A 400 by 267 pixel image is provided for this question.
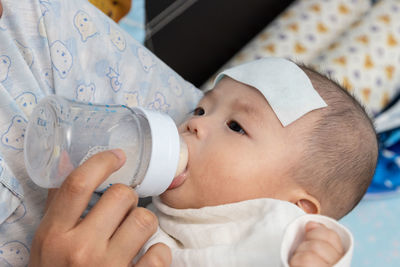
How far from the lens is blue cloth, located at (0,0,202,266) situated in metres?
0.82

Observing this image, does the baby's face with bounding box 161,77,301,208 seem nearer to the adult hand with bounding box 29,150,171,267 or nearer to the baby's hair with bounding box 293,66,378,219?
the baby's hair with bounding box 293,66,378,219

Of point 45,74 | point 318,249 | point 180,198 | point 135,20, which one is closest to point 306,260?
point 318,249

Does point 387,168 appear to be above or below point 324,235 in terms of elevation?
below

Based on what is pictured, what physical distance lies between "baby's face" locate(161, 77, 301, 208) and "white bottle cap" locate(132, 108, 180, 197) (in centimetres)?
8

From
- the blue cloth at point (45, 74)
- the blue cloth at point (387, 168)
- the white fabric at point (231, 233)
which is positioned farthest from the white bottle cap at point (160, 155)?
the blue cloth at point (387, 168)

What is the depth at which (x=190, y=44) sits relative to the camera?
2086 millimetres

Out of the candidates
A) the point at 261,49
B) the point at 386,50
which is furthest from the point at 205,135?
the point at 386,50

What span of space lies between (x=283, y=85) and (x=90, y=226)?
1.71ft

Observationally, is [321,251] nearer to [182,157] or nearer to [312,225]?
[312,225]

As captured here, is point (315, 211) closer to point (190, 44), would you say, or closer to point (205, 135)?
point (205, 135)

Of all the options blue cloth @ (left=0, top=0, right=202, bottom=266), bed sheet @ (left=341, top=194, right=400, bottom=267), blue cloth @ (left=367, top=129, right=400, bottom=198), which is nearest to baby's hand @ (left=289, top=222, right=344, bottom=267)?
blue cloth @ (left=0, top=0, right=202, bottom=266)

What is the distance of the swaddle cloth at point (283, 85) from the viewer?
0.94 m

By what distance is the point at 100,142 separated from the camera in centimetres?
82

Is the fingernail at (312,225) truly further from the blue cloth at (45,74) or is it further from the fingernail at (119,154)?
the blue cloth at (45,74)
